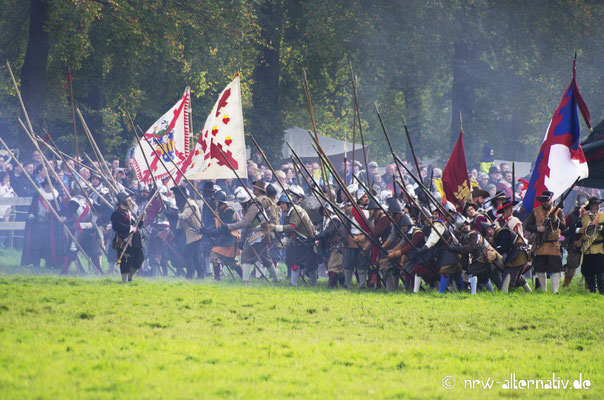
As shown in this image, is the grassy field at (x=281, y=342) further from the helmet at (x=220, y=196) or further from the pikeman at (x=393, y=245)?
the helmet at (x=220, y=196)

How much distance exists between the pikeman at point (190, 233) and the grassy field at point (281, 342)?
3.76m

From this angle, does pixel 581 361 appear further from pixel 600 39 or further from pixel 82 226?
pixel 600 39

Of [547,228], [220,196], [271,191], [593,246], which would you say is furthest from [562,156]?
[220,196]

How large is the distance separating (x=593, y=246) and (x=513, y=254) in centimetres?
161

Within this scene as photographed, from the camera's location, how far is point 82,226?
2055cm

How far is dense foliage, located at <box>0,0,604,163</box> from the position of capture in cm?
2569

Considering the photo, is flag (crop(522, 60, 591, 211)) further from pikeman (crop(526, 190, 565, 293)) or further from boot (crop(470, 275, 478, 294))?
boot (crop(470, 275, 478, 294))

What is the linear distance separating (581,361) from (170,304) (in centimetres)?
593

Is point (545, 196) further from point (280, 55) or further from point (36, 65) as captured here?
point (280, 55)

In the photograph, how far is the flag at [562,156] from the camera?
1591 cm

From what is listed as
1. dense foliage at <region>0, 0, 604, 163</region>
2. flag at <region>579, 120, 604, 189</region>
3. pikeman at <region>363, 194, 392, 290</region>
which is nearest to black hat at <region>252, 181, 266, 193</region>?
pikeman at <region>363, 194, 392, 290</region>

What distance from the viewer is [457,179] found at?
1728 cm

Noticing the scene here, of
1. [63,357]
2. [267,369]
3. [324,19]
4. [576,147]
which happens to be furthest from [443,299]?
[324,19]

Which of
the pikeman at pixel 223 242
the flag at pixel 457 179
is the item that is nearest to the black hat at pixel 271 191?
the pikeman at pixel 223 242
